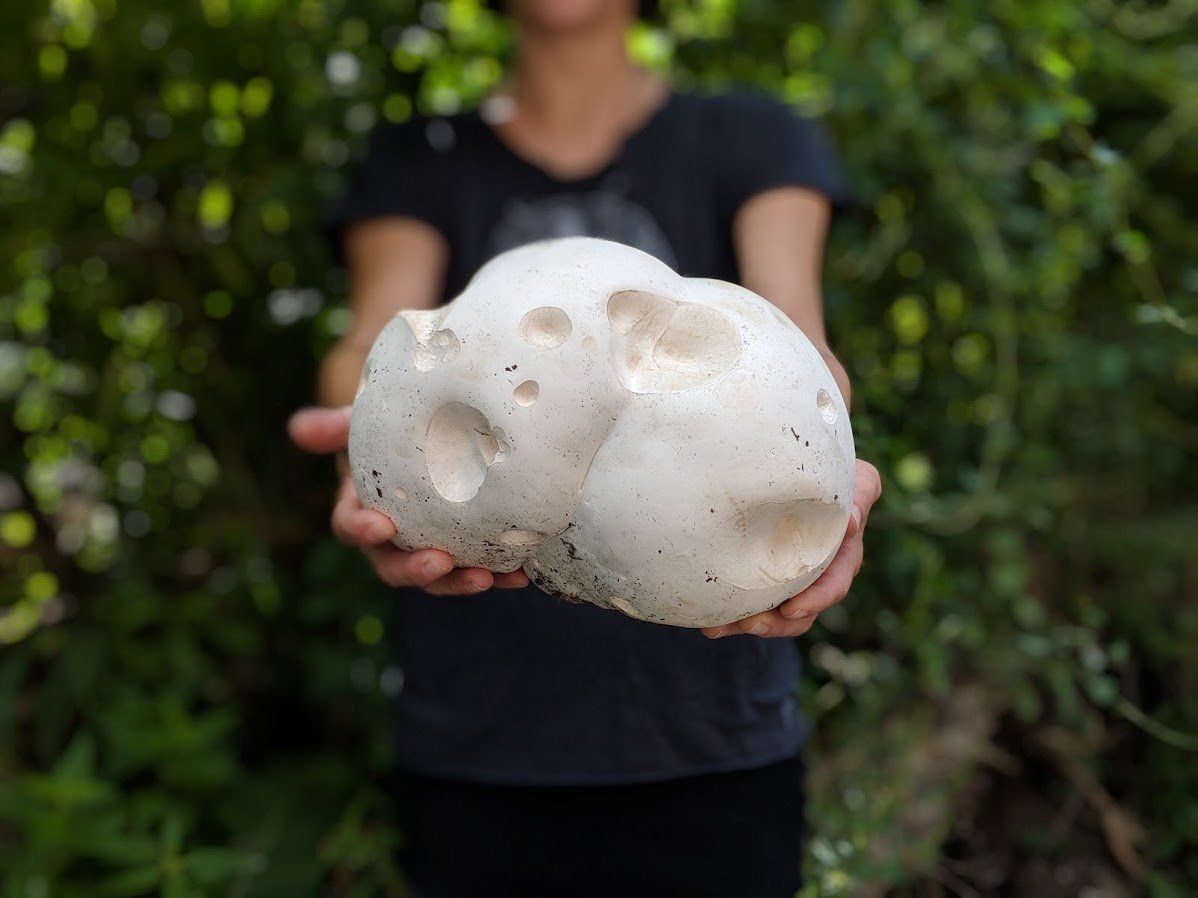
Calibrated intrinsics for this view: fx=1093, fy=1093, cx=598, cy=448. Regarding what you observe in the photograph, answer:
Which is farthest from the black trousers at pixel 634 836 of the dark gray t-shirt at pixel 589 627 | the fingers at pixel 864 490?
the fingers at pixel 864 490

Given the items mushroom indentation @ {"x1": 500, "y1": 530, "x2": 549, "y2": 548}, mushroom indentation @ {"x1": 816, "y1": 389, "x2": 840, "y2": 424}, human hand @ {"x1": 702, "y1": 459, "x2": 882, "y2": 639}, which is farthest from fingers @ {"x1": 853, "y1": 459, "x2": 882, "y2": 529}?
mushroom indentation @ {"x1": 500, "y1": 530, "x2": 549, "y2": 548}

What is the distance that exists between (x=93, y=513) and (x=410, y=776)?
97cm

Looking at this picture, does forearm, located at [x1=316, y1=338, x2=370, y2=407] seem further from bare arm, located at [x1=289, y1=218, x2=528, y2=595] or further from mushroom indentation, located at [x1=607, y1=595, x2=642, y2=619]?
mushroom indentation, located at [x1=607, y1=595, x2=642, y2=619]

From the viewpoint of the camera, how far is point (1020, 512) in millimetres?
1822

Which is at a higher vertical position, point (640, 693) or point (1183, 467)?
point (640, 693)

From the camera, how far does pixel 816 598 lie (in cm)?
104

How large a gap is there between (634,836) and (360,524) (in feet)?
1.68

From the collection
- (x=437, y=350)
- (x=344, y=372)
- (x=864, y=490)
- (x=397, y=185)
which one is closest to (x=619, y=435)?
(x=437, y=350)

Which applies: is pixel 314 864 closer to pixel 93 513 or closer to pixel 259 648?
pixel 259 648

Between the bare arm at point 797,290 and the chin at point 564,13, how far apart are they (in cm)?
34

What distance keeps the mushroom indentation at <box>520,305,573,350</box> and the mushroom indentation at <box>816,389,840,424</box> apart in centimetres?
24

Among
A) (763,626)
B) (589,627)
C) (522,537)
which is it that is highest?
(522,537)

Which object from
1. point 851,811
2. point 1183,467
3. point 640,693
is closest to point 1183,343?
point 1183,467

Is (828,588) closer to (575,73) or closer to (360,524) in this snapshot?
(360,524)
